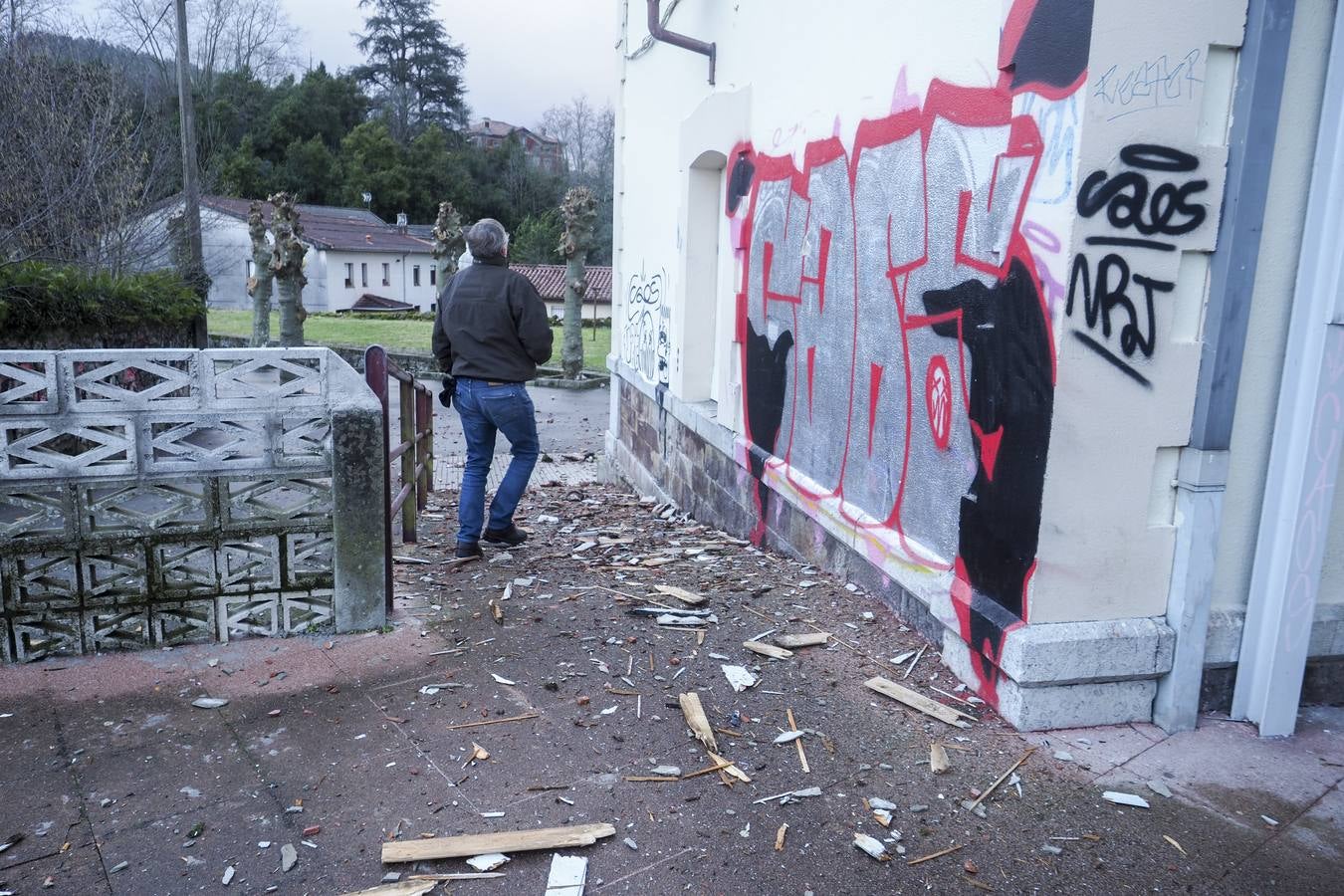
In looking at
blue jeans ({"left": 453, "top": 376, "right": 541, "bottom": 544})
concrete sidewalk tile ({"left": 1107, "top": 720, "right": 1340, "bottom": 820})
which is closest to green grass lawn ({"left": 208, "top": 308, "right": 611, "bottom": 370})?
blue jeans ({"left": 453, "top": 376, "right": 541, "bottom": 544})

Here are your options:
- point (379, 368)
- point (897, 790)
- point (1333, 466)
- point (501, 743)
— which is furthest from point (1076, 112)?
point (379, 368)

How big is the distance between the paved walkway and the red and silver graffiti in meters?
0.57

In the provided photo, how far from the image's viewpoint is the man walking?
5.38m

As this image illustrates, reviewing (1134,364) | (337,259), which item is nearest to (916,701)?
(1134,364)

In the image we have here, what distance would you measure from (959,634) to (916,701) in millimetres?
306

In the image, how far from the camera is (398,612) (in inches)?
173

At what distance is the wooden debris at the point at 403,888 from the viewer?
2406 millimetres

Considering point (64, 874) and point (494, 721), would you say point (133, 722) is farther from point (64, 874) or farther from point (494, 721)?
point (494, 721)

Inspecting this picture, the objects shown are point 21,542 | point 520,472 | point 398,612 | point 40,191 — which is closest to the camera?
point 21,542

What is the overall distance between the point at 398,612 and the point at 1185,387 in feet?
10.9

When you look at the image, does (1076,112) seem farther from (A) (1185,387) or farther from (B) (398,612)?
(B) (398,612)

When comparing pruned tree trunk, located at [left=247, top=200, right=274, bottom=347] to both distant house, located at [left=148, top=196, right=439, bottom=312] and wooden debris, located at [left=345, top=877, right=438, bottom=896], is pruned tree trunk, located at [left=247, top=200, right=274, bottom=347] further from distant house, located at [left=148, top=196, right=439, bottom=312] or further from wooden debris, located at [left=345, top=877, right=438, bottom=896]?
wooden debris, located at [left=345, top=877, right=438, bottom=896]

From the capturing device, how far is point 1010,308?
324 centimetres

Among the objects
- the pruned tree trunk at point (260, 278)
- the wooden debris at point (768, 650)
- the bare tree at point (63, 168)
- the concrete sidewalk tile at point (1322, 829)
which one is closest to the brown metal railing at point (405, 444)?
the wooden debris at point (768, 650)
